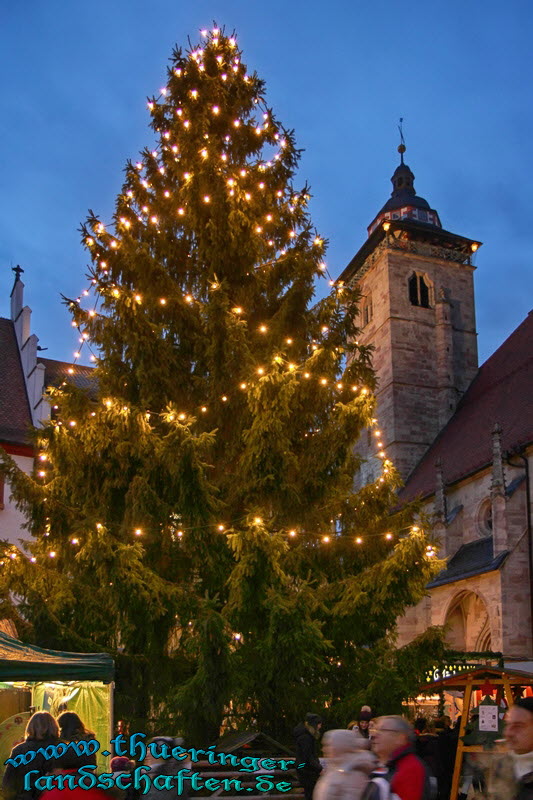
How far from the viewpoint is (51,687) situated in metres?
9.27

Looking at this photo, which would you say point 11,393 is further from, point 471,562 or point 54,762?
point 54,762

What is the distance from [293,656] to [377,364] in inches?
1072

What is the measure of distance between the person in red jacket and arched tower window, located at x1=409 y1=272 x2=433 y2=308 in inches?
1277

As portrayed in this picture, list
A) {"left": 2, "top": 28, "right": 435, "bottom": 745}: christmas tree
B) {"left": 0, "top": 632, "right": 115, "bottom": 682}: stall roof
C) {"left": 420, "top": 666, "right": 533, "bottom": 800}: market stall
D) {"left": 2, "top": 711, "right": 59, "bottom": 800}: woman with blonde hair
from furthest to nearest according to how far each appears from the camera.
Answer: {"left": 420, "top": 666, "right": 533, "bottom": 800}: market stall
{"left": 2, "top": 28, "right": 435, "bottom": 745}: christmas tree
{"left": 0, "top": 632, "right": 115, "bottom": 682}: stall roof
{"left": 2, "top": 711, "right": 59, "bottom": 800}: woman with blonde hair

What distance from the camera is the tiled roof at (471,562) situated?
2212 centimetres

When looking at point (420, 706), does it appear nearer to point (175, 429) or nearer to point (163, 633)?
point (163, 633)

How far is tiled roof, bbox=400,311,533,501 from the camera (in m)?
25.4

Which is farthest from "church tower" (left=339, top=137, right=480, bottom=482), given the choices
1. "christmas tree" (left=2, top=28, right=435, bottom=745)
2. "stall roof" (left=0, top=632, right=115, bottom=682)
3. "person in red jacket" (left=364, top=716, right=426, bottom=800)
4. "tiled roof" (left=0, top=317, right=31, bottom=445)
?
"person in red jacket" (left=364, top=716, right=426, bottom=800)

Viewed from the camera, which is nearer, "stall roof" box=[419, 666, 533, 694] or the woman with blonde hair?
the woman with blonde hair

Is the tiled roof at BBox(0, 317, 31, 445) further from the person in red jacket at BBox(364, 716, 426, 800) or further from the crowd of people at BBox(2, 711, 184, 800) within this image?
the person in red jacket at BBox(364, 716, 426, 800)

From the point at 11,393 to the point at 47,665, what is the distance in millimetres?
14493

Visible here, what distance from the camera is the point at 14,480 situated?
32.9 feet

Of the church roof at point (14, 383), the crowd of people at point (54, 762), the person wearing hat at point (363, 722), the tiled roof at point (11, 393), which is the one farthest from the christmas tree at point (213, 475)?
the tiled roof at point (11, 393)

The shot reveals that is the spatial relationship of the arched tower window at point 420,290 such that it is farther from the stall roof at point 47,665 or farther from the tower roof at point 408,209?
the stall roof at point 47,665
